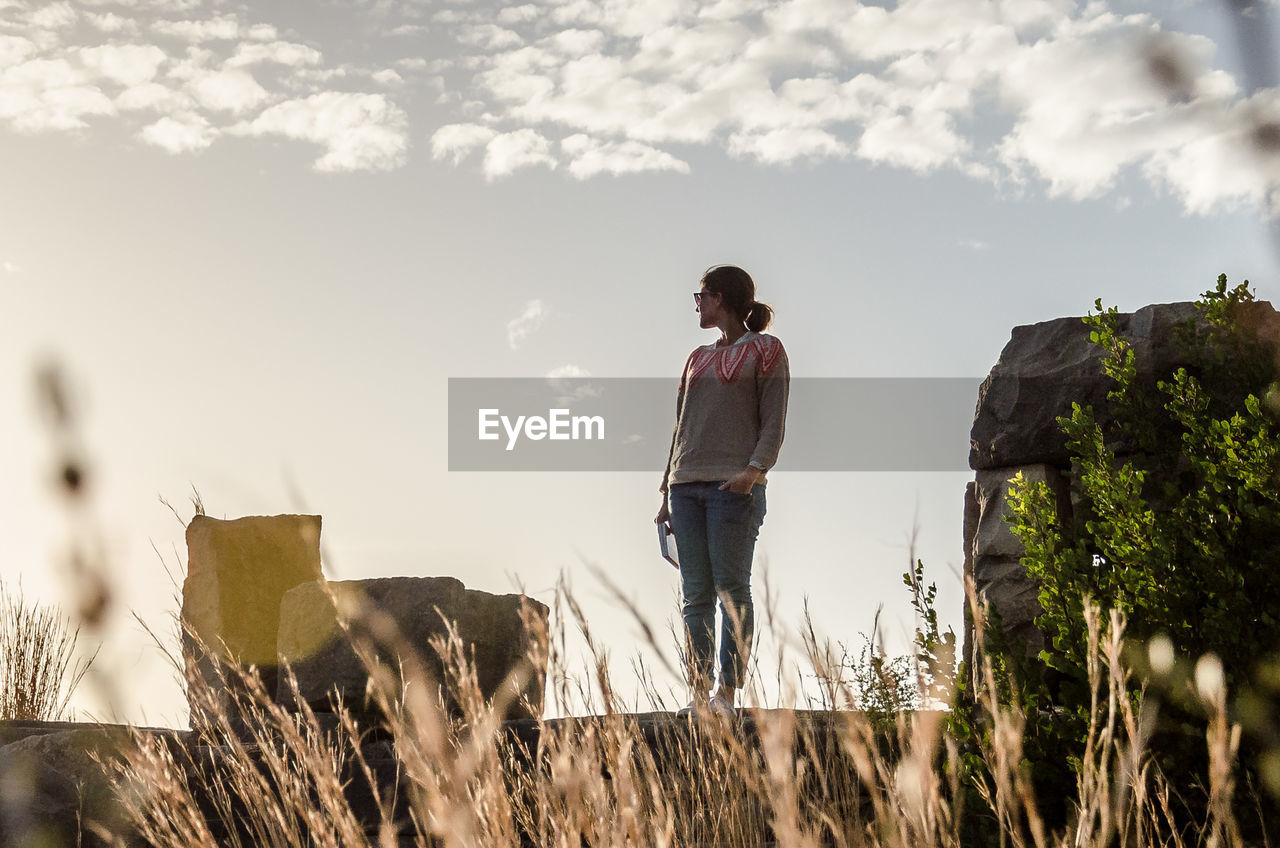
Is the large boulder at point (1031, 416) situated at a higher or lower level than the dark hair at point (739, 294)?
lower

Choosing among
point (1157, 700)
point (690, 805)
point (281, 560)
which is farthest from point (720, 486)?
point (281, 560)

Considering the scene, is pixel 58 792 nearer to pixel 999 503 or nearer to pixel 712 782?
pixel 712 782

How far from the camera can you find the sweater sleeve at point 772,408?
11.8ft

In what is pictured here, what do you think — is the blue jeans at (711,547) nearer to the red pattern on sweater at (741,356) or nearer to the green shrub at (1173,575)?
the red pattern on sweater at (741,356)

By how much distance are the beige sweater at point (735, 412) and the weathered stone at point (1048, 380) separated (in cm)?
91

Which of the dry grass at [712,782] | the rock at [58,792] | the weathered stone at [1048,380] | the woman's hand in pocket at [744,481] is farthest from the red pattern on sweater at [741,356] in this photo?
the rock at [58,792]

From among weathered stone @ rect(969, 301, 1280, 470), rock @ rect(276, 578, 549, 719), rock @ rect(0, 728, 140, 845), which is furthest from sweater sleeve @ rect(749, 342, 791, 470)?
rock @ rect(0, 728, 140, 845)

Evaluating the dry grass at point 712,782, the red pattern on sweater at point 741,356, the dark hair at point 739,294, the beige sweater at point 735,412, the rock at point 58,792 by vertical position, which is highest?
the dark hair at point 739,294

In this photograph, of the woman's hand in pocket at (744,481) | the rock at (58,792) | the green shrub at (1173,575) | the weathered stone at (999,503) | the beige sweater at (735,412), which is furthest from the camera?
the weathered stone at (999,503)

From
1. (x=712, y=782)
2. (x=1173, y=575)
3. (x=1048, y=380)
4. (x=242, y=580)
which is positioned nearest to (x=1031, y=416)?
(x=1048, y=380)

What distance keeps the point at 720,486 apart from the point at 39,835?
7.50ft

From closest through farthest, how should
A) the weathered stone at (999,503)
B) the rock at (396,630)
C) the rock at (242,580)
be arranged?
1. the weathered stone at (999,503)
2. the rock at (396,630)
3. the rock at (242,580)

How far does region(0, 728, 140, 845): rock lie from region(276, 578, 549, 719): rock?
4.58ft

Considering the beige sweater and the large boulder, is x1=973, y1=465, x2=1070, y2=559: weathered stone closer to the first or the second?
the large boulder
